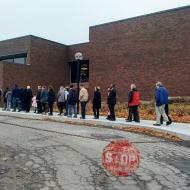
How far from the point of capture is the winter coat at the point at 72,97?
63.7 ft

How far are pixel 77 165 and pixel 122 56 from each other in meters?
25.2

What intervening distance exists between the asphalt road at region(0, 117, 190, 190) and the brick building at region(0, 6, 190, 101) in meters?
18.1

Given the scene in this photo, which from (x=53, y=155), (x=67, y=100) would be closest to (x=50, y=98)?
(x=67, y=100)

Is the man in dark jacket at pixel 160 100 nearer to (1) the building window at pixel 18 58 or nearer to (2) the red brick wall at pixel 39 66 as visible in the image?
(2) the red brick wall at pixel 39 66

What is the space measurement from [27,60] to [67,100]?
61.4 ft

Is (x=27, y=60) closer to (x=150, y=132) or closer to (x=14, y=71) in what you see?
(x=14, y=71)

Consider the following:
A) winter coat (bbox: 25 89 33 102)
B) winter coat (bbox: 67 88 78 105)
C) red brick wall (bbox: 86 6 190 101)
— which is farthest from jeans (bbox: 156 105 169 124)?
red brick wall (bbox: 86 6 190 101)

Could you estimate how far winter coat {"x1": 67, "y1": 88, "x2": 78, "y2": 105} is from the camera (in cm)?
1942

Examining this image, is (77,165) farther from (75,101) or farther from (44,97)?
(44,97)

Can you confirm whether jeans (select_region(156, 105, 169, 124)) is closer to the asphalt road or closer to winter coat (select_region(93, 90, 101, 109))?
winter coat (select_region(93, 90, 101, 109))

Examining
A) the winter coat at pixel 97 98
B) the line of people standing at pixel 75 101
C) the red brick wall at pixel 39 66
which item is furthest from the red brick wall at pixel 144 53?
the winter coat at pixel 97 98

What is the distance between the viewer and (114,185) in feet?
20.7

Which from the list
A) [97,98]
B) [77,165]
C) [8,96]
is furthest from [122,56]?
[77,165]

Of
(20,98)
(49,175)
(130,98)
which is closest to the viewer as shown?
(49,175)
